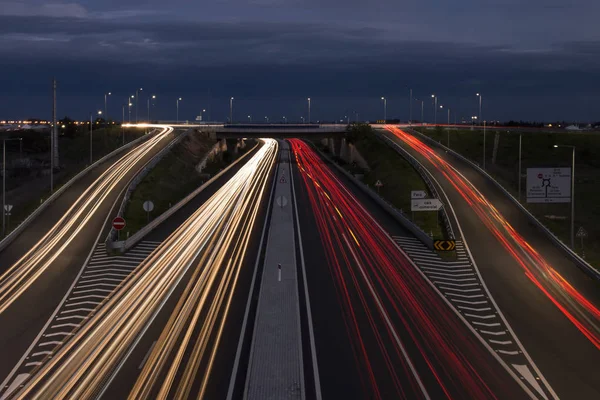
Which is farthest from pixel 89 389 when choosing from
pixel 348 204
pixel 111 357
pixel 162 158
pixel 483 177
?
pixel 162 158

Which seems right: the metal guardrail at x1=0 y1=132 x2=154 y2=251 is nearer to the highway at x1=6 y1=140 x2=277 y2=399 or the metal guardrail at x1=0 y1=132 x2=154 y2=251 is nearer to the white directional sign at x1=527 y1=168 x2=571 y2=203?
the highway at x1=6 y1=140 x2=277 y2=399

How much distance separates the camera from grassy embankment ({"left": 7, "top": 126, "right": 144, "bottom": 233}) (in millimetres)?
56884

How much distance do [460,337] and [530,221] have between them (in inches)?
1079

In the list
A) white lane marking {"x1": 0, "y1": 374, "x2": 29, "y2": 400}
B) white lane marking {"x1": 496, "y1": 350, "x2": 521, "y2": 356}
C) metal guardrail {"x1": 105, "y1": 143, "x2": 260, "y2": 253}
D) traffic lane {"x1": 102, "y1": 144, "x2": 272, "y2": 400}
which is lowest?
white lane marking {"x1": 496, "y1": 350, "x2": 521, "y2": 356}

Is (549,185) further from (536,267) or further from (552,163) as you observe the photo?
(552,163)

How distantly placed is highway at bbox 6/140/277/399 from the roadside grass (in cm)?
2166

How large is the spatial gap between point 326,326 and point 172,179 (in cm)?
5041

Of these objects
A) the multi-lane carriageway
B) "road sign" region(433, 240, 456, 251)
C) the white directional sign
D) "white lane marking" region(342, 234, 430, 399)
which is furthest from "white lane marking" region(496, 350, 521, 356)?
the white directional sign

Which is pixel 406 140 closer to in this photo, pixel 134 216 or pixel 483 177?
pixel 483 177

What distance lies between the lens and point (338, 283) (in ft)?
105

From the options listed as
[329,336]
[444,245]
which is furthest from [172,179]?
[329,336]

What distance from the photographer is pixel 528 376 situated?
20.2 m

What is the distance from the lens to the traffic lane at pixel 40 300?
882 inches

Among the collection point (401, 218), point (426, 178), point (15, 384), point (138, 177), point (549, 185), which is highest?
point (549, 185)
